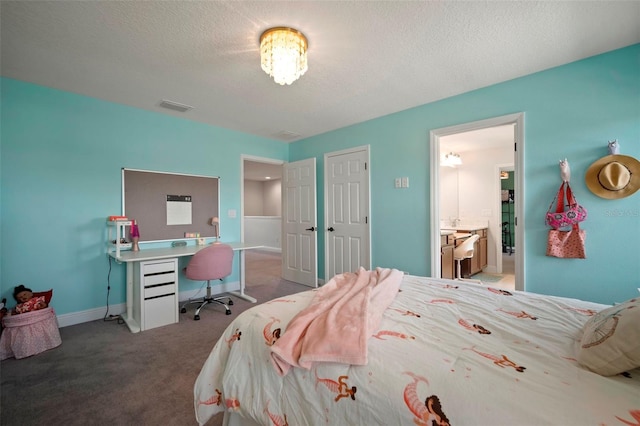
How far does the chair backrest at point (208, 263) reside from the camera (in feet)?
10.0

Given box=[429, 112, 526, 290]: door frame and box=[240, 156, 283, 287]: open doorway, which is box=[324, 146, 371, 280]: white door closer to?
box=[429, 112, 526, 290]: door frame

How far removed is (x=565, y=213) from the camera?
2.31 meters

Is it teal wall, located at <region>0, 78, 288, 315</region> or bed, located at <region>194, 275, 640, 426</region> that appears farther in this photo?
teal wall, located at <region>0, 78, 288, 315</region>

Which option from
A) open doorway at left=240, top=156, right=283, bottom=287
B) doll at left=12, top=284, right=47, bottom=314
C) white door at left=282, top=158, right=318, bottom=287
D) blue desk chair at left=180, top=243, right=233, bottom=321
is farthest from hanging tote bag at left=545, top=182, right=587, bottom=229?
doll at left=12, top=284, right=47, bottom=314

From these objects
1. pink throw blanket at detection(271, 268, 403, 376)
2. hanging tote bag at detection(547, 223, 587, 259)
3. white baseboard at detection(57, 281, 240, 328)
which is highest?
hanging tote bag at detection(547, 223, 587, 259)

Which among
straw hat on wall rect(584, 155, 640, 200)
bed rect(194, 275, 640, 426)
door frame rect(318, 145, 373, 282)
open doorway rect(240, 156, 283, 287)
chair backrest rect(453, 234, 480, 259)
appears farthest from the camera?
open doorway rect(240, 156, 283, 287)

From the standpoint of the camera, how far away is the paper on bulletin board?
3552 millimetres

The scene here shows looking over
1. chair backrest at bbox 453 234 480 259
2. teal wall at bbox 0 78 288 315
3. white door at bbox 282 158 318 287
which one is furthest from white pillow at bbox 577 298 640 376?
teal wall at bbox 0 78 288 315

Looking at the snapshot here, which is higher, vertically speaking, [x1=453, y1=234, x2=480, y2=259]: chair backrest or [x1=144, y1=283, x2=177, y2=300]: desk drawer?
[x1=453, y1=234, x2=480, y2=259]: chair backrest

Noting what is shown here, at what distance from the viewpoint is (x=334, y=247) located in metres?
4.17

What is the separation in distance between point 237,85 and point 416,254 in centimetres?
276

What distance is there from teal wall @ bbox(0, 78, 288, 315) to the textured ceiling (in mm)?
265

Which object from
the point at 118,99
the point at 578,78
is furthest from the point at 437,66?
the point at 118,99

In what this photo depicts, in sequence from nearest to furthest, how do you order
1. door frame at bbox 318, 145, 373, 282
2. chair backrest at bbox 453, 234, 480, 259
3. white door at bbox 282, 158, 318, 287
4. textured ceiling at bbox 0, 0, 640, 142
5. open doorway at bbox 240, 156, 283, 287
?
textured ceiling at bbox 0, 0, 640, 142 < door frame at bbox 318, 145, 373, 282 < chair backrest at bbox 453, 234, 480, 259 < white door at bbox 282, 158, 318, 287 < open doorway at bbox 240, 156, 283, 287
